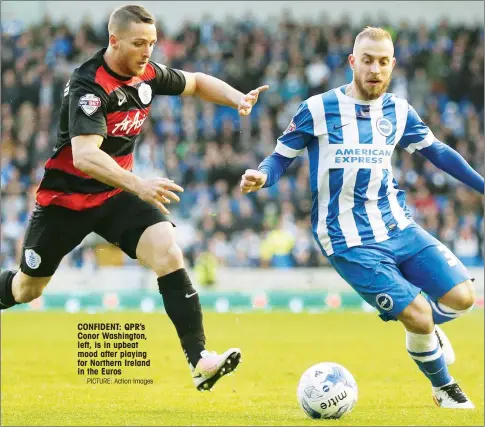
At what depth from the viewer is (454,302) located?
7184 mm

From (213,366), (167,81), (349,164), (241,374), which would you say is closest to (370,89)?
(349,164)

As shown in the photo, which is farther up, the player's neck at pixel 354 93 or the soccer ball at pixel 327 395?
the player's neck at pixel 354 93

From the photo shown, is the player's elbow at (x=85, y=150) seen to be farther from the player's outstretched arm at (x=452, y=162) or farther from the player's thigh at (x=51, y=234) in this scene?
the player's outstretched arm at (x=452, y=162)

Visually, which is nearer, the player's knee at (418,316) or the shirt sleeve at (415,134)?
the player's knee at (418,316)

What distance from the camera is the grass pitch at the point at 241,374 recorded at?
695 centimetres

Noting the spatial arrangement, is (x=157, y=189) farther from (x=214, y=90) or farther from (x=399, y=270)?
(x=399, y=270)

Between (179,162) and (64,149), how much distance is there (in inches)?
592

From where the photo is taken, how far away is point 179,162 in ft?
73.3

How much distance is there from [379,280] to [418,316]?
395mm

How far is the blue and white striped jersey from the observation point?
7.27m

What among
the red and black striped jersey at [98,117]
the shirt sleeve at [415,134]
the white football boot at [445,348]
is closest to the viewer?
the red and black striped jersey at [98,117]

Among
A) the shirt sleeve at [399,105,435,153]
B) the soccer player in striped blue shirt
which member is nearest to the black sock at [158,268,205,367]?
the soccer player in striped blue shirt

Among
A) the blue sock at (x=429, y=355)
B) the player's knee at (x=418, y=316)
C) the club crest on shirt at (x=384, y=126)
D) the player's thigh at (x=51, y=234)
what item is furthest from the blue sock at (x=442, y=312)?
the player's thigh at (x=51, y=234)

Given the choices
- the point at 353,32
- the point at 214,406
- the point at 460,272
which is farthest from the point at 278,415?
the point at 353,32
